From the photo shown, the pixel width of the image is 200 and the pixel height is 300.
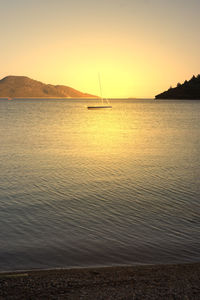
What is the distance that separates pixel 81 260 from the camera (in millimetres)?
7199

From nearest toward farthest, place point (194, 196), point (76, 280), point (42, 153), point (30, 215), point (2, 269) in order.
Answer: point (76, 280) < point (2, 269) < point (30, 215) < point (194, 196) < point (42, 153)

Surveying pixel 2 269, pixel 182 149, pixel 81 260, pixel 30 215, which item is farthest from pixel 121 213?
pixel 182 149

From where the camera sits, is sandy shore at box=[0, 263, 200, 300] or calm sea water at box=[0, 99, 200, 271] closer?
sandy shore at box=[0, 263, 200, 300]

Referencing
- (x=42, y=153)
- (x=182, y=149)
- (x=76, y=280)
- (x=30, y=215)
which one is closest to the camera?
(x=76, y=280)

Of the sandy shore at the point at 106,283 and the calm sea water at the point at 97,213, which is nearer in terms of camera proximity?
the sandy shore at the point at 106,283

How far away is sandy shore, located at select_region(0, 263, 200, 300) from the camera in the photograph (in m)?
5.09

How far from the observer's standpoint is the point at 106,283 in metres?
5.58

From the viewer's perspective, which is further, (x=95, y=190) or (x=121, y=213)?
(x=95, y=190)

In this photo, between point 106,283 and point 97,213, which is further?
point 97,213

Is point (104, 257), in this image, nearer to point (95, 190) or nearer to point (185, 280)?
point (185, 280)

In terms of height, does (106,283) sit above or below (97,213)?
above

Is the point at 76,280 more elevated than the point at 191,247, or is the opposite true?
the point at 76,280

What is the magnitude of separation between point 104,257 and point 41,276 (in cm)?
188

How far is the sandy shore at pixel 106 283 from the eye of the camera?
5.09 metres
